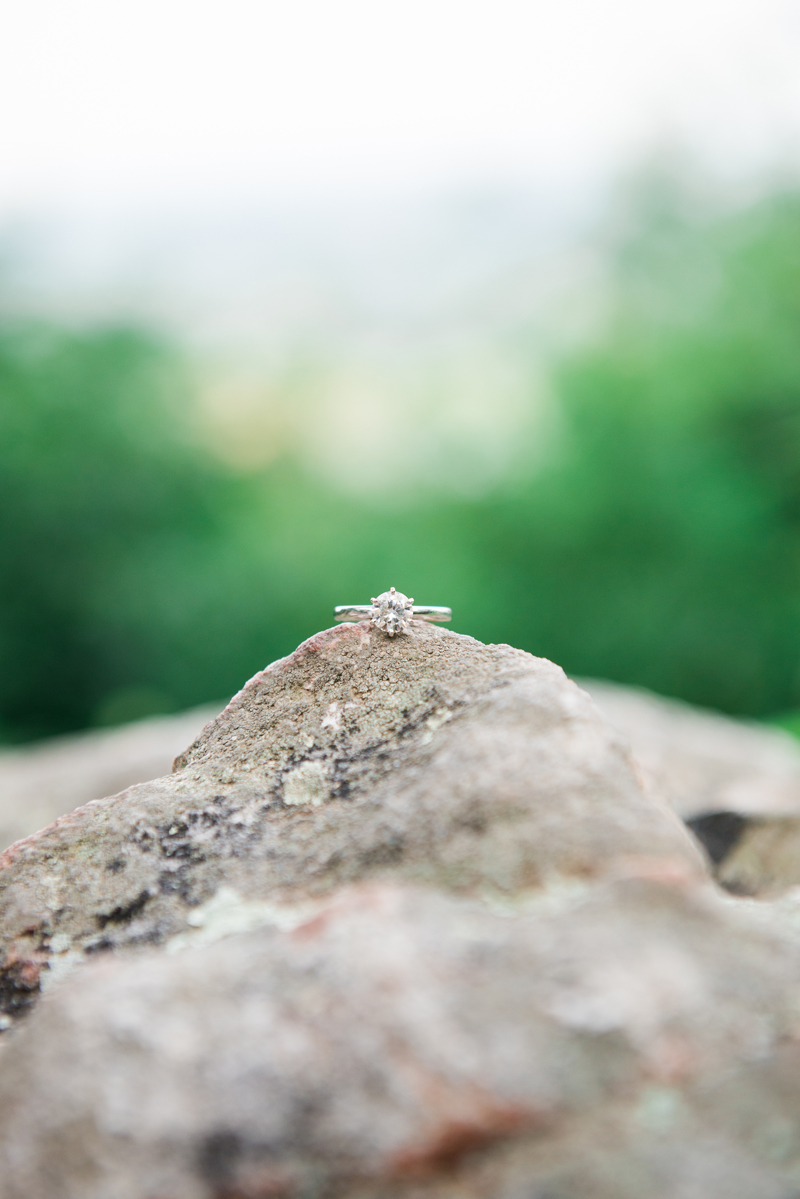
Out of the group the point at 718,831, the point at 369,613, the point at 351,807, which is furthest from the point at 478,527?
the point at 351,807

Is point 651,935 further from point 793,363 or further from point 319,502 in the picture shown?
point 793,363

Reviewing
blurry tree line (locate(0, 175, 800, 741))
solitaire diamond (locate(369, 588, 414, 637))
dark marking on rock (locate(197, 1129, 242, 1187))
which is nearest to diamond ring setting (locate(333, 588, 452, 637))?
solitaire diamond (locate(369, 588, 414, 637))

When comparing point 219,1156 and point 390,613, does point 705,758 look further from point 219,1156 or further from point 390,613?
point 219,1156

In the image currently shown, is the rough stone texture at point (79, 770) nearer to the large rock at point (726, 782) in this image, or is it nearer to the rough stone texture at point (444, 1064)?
the large rock at point (726, 782)

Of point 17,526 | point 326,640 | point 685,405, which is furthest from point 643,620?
point 326,640

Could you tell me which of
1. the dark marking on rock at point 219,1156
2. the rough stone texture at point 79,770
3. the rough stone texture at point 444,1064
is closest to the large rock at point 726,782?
the rough stone texture at point 444,1064

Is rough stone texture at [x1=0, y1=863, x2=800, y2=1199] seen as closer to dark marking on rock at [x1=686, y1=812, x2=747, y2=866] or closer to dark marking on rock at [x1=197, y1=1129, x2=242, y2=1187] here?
dark marking on rock at [x1=197, y1=1129, x2=242, y2=1187]
